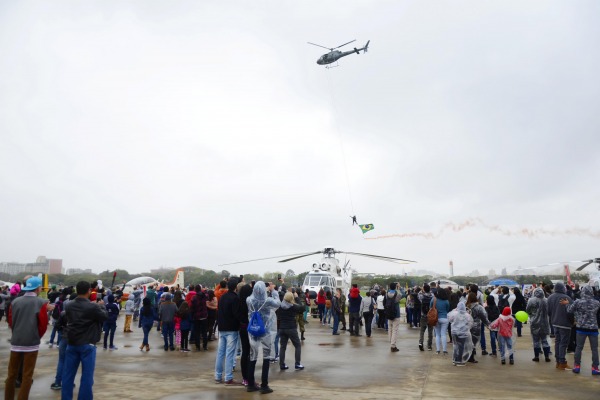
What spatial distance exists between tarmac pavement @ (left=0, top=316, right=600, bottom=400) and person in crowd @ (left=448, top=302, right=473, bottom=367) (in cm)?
24

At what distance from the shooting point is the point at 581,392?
7309 millimetres

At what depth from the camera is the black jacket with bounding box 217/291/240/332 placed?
7879 millimetres

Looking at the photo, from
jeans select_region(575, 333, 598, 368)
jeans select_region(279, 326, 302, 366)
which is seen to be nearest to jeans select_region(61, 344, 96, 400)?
jeans select_region(279, 326, 302, 366)

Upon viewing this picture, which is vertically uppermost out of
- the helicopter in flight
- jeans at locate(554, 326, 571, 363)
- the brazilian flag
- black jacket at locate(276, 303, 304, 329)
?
the helicopter in flight

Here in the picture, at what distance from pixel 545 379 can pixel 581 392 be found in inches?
42.9

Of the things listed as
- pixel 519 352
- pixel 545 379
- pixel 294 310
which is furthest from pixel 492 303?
pixel 294 310

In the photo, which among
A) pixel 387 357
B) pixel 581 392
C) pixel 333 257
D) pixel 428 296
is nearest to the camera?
pixel 581 392

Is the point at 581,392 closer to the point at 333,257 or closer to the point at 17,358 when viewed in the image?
the point at 17,358

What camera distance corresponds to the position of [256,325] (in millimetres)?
7371

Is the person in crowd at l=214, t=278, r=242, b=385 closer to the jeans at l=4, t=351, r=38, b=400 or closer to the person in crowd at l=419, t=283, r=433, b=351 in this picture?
the jeans at l=4, t=351, r=38, b=400

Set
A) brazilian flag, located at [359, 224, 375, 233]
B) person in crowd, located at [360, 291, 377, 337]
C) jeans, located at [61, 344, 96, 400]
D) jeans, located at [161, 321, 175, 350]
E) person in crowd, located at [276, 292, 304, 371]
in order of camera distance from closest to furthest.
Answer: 1. jeans, located at [61, 344, 96, 400]
2. person in crowd, located at [276, 292, 304, 371]
3. jeans, located at [161, 321, 175, 350]
4. person in crowd, located at [360, 291, 377, 337]
5. brazilian flag, located at [359, 224, 375, 233]

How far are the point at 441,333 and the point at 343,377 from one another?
14.4 ft

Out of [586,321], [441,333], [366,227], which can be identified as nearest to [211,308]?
[441,333]

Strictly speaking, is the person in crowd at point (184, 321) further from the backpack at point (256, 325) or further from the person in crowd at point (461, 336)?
the person in crowd at point (461, 336)
